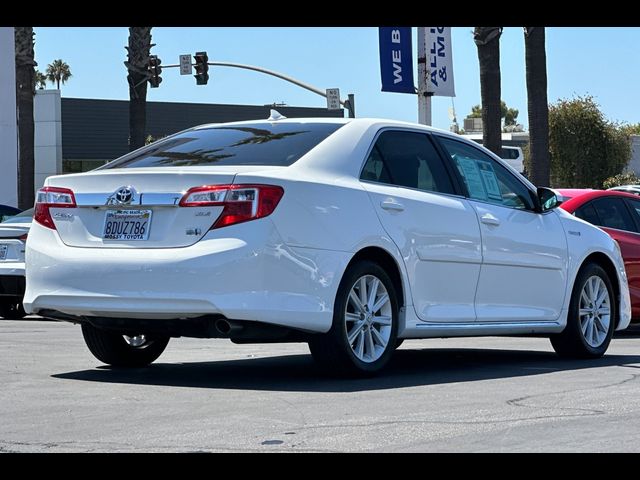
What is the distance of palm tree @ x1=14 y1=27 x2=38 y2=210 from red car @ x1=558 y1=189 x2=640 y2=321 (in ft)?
86.4

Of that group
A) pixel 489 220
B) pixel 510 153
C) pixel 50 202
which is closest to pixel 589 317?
pixel 489 220

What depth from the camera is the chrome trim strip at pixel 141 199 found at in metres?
7.96

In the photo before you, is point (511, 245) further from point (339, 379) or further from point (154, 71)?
point (154, 71)

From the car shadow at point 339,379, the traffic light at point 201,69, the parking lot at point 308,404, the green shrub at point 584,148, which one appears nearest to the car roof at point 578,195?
the car shadow at point 339,379

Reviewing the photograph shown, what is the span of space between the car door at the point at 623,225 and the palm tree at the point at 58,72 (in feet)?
357

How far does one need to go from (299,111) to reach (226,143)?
240 feet

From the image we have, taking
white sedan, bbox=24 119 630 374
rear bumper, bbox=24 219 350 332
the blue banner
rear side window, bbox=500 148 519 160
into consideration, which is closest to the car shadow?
white sedan, bbox=24 119 630 374

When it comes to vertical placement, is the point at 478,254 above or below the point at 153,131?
below

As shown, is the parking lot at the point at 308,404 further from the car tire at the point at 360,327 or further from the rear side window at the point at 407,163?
the rear side window at the point at 407,163

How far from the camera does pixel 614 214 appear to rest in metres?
13.5

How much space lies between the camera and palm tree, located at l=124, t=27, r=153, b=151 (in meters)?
38.1

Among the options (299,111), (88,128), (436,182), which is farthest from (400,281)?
(299,111)

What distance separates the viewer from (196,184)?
7941 millimetres
